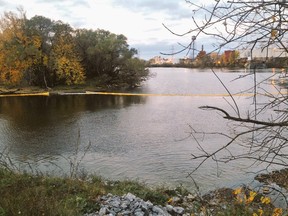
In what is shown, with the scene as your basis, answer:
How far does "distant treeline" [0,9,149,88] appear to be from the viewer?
115 feet

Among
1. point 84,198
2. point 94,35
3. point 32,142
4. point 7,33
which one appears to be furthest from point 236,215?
point 94,35

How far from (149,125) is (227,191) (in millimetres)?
9130

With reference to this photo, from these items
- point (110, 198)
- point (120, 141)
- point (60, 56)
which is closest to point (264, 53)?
point (110, 198)

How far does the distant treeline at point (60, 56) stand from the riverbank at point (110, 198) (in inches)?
1184

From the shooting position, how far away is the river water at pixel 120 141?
9.97 metres

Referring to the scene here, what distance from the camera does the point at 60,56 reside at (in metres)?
36.2

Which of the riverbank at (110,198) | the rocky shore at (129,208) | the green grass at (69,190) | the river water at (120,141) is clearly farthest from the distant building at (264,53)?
the rocky shore at (129,208)

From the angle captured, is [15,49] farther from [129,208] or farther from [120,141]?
[129,208]

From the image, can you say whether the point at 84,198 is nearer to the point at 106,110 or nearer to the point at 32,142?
the point at 32,142

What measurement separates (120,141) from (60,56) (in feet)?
82.3

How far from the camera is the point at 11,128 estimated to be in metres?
16.6

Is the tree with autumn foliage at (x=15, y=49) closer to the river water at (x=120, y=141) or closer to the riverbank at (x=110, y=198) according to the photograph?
the river water at (x=120, y=141)

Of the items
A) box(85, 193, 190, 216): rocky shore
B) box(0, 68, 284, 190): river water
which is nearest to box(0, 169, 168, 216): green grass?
box(85, 193, 190, 216): rocky shore

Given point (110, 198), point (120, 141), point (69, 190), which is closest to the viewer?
point (110, 198)
